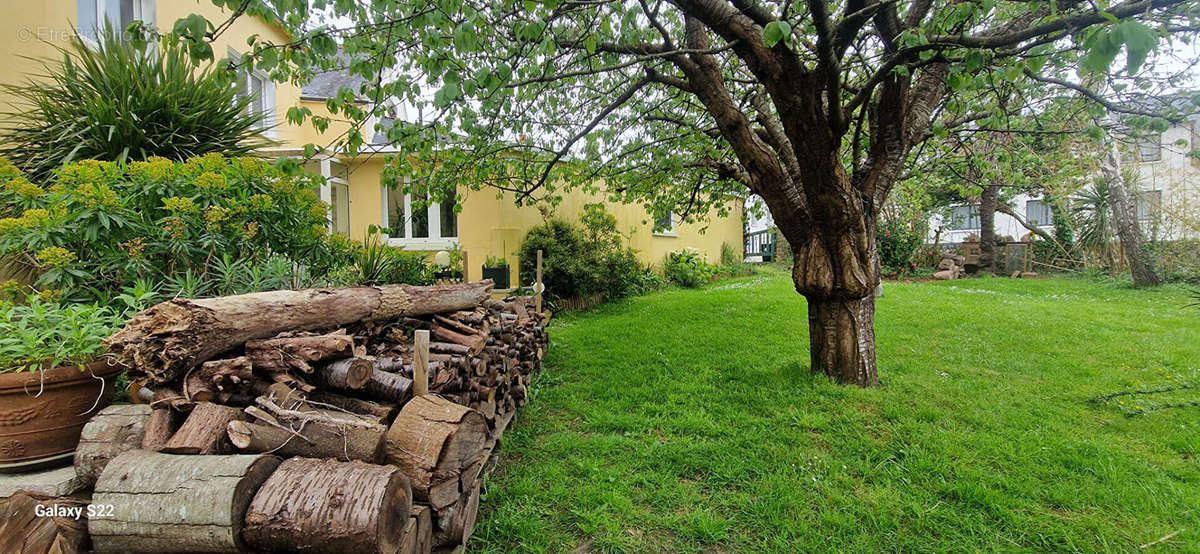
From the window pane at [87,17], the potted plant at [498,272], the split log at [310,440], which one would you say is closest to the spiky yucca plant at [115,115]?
the window pane at [87,17]

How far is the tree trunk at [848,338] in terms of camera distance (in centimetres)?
430

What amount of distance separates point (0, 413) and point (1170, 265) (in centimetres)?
1775

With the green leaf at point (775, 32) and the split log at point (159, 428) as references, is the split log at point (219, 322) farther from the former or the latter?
the green leaf at point (775, 32)

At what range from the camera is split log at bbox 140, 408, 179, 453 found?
1.85 meters

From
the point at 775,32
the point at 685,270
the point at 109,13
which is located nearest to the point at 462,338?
the point at 775,32

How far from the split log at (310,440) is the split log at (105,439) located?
1.82ft

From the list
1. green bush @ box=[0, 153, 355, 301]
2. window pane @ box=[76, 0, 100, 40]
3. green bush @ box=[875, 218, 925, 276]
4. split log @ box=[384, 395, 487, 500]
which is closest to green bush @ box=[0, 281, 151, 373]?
green bush @ box=[0, 153, 355, 301]

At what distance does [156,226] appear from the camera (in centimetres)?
301

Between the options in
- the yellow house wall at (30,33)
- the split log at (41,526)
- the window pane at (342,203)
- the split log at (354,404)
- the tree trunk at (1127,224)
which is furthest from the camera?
the tree trunk at (1127,224)

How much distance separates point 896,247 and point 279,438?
16.1 meters

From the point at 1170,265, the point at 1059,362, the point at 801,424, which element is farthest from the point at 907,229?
the point at 801,424

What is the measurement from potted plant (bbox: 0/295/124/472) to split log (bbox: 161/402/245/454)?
28.0 inches

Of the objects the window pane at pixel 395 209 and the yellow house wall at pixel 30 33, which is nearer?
the yellow house wall at pixel 30 33

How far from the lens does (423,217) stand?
10109 millimetres
